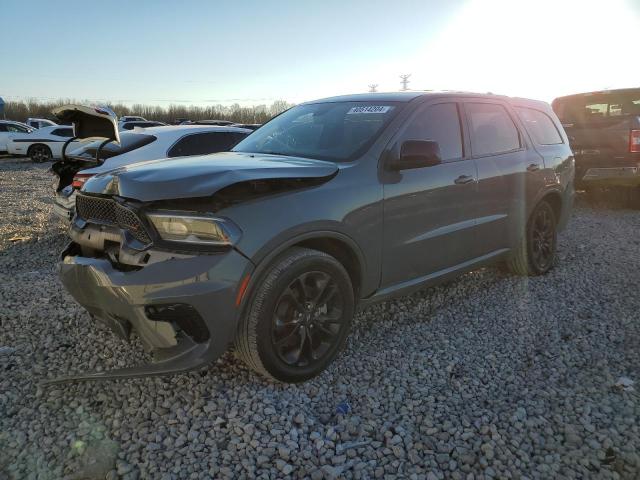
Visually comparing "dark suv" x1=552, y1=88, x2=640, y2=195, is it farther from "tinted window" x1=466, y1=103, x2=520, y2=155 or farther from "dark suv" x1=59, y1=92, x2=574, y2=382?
"dark suv" x1=59, y1=92, x2=574, y2=382

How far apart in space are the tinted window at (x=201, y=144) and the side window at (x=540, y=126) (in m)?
3.61

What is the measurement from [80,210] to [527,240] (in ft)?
13.0

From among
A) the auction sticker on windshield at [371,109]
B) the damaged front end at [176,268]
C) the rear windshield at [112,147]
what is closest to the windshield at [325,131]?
the auction sticker on windshield at [371,109]

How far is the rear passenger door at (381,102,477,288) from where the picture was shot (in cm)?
335

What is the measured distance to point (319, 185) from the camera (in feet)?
9.61

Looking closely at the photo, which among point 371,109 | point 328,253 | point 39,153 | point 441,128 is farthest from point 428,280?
point 39,153

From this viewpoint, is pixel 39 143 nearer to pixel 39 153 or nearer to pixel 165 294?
pixel 39 153

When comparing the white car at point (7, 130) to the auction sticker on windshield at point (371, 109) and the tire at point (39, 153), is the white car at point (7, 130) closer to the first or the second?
the tire at point (39, 153)

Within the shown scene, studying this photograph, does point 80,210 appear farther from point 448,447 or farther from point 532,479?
point 532,479

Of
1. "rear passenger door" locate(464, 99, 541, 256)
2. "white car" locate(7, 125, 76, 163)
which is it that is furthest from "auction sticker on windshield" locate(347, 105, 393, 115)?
"white car" locate(7, 125, 76, 163)

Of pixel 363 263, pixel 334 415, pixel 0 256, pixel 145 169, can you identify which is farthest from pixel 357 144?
pixel 0 256

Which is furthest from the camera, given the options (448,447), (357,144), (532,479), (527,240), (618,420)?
(527,240)

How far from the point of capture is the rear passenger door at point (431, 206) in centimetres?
335

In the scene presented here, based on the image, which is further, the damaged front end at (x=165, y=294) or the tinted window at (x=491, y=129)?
the tinted window at (x=491, y=129)
